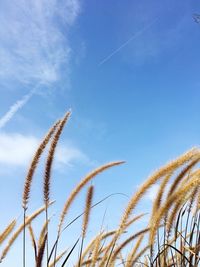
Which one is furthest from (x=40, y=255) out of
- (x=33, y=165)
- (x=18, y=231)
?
(x=18, y=231)

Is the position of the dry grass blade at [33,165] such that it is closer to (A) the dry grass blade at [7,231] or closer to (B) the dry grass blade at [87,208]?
(B) the dry grass blade at [87,208]

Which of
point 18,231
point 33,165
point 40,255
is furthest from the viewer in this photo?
point 18,231

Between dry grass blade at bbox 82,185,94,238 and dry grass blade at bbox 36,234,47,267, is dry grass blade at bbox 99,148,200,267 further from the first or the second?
dry grass blade at bbox 36,234,47,267

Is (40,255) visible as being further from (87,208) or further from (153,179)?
(153,179)

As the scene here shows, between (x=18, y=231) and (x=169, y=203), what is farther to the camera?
(x=18, y=231)

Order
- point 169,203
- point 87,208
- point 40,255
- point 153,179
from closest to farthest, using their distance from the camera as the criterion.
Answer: point 40,255, point 169,203, point 153,179, point 87,208

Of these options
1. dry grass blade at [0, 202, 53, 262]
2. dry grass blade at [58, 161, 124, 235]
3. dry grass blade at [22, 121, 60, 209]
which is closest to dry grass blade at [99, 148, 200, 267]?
dry grass blade at [58, 161, 124, 235]

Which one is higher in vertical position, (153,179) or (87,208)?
(153,179)

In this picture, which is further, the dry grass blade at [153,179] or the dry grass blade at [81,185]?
the dry grass blade at [81,185]

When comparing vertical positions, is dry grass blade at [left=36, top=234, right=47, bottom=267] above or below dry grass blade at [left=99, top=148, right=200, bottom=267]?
below

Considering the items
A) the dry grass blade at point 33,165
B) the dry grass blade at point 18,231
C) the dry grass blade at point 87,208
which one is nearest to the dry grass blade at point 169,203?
the dry grass blade at point 87,208

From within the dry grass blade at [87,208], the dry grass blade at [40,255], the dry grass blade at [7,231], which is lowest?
the dry grass blade at [40,255]

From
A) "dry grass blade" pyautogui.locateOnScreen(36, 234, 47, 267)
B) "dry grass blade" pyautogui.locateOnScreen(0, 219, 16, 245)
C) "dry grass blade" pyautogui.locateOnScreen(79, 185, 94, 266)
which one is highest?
"dry grass blade" pyautogui.locateOnScreen(79, 185, 94, 266)

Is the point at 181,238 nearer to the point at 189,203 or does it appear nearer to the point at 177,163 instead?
the point at 189,203
